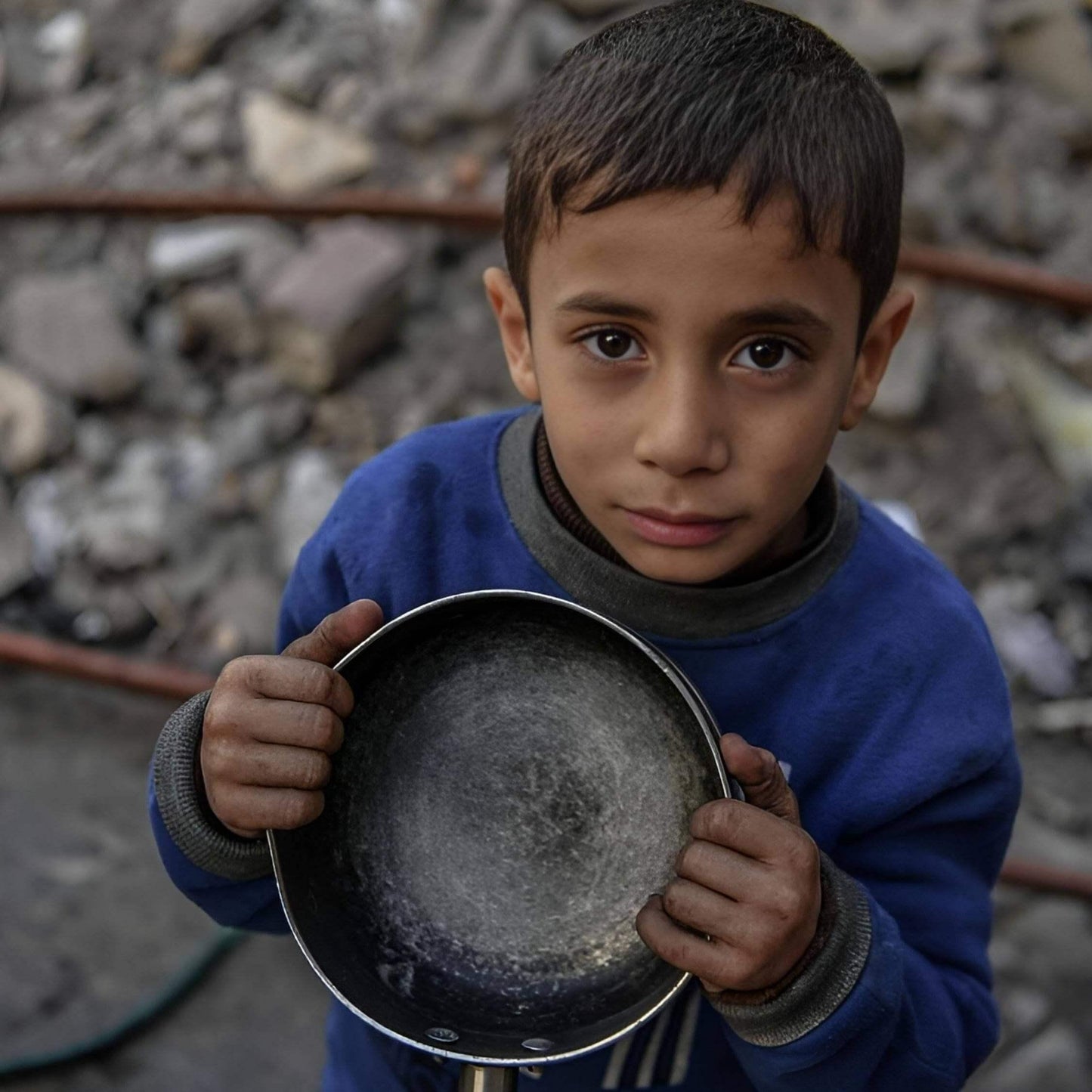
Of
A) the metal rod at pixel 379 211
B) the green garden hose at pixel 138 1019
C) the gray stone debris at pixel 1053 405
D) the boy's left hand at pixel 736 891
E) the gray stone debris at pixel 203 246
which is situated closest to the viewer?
the boy's left hand at pixel 736 891

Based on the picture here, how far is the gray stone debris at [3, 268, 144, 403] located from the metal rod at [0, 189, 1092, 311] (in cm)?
15

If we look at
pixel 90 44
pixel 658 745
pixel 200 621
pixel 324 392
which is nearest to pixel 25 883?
pixel 200 621

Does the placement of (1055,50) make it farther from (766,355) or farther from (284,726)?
(284,726)

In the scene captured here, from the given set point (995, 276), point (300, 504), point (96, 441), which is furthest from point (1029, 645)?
point (96, 441)

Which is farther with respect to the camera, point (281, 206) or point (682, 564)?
point (281, 206)

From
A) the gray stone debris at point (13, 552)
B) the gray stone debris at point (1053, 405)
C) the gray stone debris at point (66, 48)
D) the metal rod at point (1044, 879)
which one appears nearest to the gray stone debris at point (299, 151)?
the gray stone debris at point (66, 48)

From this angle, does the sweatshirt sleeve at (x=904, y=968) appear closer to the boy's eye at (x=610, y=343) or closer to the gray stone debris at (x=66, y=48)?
the boy's eye at (x=610, y=343)

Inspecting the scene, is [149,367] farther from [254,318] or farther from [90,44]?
[90,44]

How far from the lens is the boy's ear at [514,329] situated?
86 cm

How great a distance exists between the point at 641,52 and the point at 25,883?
4.86ft

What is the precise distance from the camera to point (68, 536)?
221 cm

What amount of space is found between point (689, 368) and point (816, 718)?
0.25 metres

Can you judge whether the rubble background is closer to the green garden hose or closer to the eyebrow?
the green garden hose

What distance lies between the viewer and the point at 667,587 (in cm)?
82
